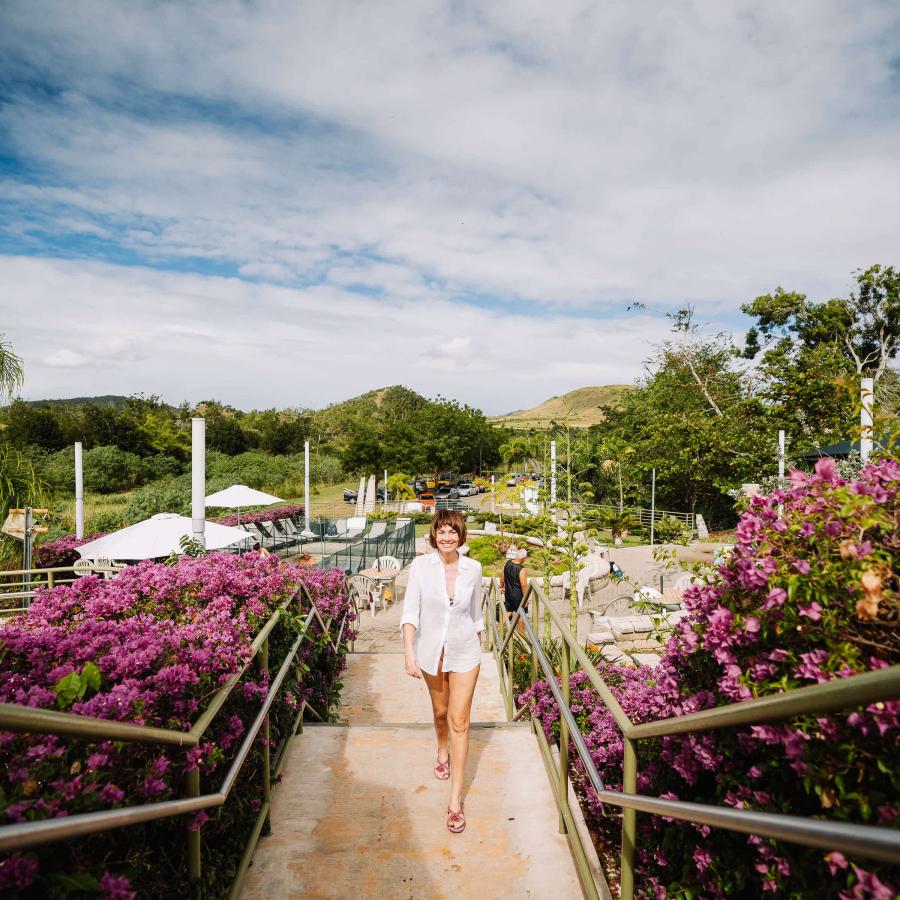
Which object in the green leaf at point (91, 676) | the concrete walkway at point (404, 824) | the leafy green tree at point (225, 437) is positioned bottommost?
the concrete walkway at point (404, 824)

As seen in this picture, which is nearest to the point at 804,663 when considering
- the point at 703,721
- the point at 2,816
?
the point at 703,721

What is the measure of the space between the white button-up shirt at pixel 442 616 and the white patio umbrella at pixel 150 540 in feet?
20.0

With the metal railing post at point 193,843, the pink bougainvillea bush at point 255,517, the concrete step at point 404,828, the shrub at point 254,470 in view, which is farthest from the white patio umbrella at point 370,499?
the metal railing post at point 193,843

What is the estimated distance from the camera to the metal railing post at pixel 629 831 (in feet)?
6.27

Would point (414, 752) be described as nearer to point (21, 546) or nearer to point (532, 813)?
point (532, 813)

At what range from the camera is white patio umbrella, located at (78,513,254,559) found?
8.35 metres

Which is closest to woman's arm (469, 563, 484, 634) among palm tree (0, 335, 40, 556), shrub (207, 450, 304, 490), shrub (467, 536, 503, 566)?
palm tree (0, 335, 40, 556)

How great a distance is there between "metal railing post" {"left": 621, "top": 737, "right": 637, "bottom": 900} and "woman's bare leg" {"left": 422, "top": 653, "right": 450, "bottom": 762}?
1.19 meters

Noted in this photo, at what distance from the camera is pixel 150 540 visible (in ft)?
28.3

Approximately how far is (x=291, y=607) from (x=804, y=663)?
300 centimetres

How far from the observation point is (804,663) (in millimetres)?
1435

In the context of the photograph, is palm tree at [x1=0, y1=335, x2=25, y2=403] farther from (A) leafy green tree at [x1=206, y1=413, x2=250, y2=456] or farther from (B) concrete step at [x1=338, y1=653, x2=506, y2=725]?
(A) leafy green tree at [x1=206, y1=413, x2=250, y2=456]

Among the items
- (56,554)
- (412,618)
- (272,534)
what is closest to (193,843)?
(412,618)

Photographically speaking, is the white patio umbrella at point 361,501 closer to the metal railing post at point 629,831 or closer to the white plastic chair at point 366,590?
the white plastic chair at point 366,590
